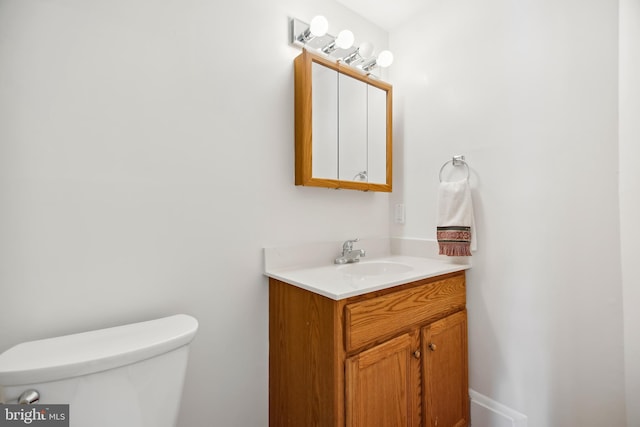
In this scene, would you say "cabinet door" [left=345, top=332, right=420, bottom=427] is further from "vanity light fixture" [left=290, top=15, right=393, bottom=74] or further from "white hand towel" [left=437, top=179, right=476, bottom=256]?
"vanity light fixture" [left=290, top=15, right=393, bottom=74]

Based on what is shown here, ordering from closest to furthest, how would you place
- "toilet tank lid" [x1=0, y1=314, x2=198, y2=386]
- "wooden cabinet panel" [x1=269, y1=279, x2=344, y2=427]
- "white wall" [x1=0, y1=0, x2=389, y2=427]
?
"toilet tank lid" [x1=0, y1=314, x2=198, y2=386]
"white wall" [x1=0, y1=0, x2=389, y2=427]
"wooden cabinet panel" [x1=269, y1=279, x2=344, y2=427]

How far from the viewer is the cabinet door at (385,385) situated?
985mm

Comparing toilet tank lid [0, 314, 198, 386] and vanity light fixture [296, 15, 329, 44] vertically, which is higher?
vanity light fixture [296, 15, 329, 44]

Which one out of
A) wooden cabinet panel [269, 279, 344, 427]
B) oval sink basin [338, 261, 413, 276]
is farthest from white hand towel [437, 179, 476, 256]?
wooden cabinet panel [269, 279, 344, 427]

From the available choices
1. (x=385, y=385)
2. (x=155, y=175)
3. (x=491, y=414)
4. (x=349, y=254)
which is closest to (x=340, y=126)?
(x=349, y=254)

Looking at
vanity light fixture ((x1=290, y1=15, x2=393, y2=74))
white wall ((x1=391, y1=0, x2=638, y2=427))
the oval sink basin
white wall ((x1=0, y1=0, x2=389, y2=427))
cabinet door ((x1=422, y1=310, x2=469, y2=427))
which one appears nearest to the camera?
white wall ((x1=0, y1=0, x2=389, y2=427))

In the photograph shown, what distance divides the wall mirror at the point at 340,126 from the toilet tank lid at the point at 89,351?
817 millimetres

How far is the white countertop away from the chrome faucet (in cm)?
3

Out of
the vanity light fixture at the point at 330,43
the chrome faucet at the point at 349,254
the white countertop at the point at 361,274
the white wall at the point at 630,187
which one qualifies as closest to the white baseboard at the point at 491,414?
the white wall at the point at 630,187

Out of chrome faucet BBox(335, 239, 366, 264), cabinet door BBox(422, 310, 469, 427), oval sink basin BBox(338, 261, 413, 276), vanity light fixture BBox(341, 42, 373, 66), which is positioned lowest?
cabinet door BBox(422, 310, 469, 427)

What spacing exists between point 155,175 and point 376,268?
1138 mm

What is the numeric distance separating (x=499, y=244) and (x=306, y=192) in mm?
962

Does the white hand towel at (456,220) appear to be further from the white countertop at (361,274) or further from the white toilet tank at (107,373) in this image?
the white toilet tank at (107,373)

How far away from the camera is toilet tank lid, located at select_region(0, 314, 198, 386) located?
2.23 feet
